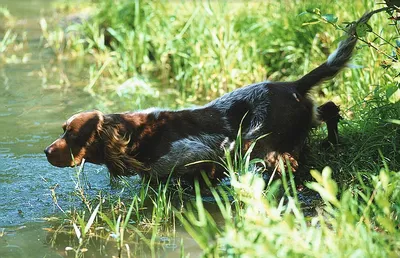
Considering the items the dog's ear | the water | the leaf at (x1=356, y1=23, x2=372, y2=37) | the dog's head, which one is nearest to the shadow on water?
the water

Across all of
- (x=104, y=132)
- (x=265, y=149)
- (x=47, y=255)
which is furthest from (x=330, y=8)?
(x=47, y=255)

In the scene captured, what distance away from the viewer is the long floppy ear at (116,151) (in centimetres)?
473

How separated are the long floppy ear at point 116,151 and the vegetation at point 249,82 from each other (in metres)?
0.24

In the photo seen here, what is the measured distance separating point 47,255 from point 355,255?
1.84m

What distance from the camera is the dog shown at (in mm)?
4742

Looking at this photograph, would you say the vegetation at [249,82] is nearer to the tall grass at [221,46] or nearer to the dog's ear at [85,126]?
the tall grass at [221,46]

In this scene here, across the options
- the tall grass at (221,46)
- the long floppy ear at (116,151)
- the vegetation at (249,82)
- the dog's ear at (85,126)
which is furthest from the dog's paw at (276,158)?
the tall grass at (221,46)

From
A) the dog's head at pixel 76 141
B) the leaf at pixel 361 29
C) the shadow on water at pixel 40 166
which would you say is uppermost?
the leaf at pixel 361 29

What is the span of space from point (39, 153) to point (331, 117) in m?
2.49

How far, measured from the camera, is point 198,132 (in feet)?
16.1

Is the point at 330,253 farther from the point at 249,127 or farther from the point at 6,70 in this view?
the point at 6,70

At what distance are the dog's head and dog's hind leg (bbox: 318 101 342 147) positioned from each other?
1639 mm

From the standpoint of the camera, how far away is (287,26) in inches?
297

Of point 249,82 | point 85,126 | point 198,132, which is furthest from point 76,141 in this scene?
point 249,82
